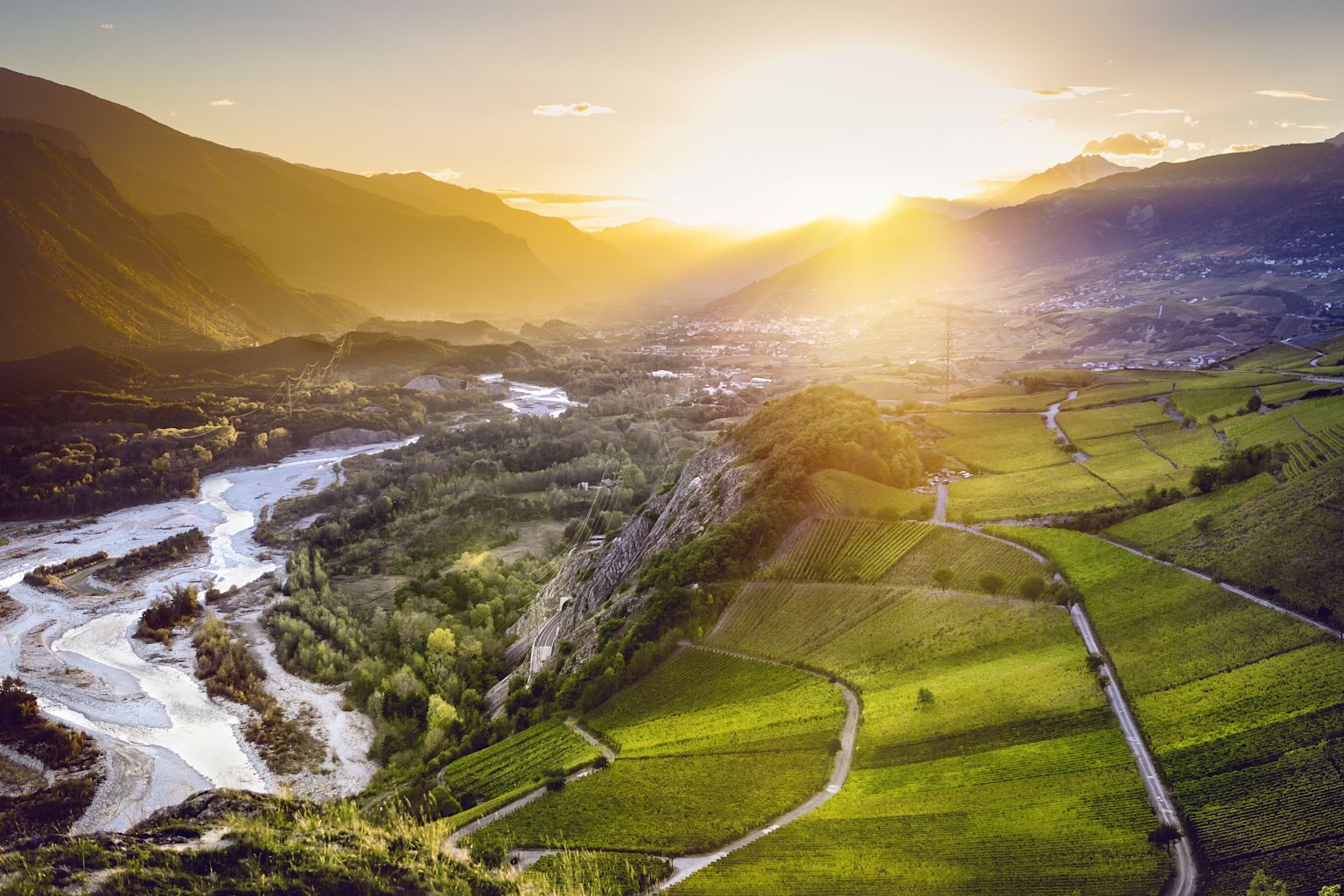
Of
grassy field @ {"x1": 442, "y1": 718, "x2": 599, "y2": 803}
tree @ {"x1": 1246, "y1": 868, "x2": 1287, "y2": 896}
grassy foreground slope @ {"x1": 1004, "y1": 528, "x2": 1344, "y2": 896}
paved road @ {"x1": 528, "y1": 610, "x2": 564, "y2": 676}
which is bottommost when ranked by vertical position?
paved road @ {"x1": 528, "y1": 610, "x2": 564, "y2": 676}

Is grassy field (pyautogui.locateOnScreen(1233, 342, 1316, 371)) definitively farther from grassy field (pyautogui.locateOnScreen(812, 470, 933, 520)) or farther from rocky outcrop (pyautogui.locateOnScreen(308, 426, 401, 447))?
rocky outcrop (pyautogui.locateOnScreen(308, 426, 401, 447))

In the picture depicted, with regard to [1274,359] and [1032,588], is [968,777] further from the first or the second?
[1274,359]

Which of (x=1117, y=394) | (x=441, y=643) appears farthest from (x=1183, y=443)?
(x=441, y=643)

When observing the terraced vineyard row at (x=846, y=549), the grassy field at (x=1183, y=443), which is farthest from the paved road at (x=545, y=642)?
the grassy field at (x=1183, y=443)

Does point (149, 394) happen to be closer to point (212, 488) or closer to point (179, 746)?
point (212, 488)

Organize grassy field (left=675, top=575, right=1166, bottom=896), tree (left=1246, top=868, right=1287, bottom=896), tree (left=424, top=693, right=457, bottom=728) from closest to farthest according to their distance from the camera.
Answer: tree (left=1246, top=868, right=1287, bottom=896), grassy field (left=675, top=575, right=1166, bottom=896), tree (left=424, top=693, right=457, bottom=728)

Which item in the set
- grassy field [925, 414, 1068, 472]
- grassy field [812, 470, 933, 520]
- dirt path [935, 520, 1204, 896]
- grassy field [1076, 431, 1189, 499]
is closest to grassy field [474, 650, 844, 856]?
dirt path [935, 520, 1204, 896]
